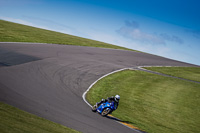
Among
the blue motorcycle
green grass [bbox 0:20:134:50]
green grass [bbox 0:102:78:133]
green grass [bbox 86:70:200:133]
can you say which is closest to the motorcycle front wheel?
the blue motorcycle

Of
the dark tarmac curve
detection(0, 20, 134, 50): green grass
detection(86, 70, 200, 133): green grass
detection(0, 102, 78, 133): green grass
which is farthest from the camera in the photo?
detection(0, 20, 134, 50): green grass

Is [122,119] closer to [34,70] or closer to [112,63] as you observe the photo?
[34,70]

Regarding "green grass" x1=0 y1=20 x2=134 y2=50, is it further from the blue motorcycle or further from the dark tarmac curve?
the blue motorcycle

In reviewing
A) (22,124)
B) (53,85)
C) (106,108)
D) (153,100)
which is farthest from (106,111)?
(153,100)

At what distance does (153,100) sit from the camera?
1739 cm

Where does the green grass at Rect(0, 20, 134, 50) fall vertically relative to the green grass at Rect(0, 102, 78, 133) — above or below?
above

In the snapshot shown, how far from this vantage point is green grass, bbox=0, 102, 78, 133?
21.9 ft

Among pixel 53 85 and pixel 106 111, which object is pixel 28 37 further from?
pixel 106 111

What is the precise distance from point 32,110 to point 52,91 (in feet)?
13.8

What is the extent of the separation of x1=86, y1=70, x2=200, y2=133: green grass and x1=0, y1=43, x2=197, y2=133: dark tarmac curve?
5.29 ft

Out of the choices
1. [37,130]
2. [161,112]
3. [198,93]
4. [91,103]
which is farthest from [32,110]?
[198,93]

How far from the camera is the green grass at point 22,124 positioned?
263 inches

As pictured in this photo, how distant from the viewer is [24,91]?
40.4 feet

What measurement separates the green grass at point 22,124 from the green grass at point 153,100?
239 inches
